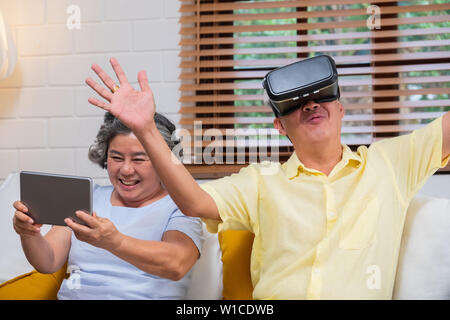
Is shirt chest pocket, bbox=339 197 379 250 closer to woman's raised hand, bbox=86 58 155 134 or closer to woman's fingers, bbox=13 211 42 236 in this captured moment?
woman's raised hand, bbox=86 58 155 134

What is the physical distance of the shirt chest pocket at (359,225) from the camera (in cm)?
128

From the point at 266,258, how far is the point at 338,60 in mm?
934

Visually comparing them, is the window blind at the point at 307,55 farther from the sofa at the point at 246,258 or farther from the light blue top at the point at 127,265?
the light blue top at the point at 127,265

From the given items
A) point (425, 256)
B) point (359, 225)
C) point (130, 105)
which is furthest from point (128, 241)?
point (425, 256)

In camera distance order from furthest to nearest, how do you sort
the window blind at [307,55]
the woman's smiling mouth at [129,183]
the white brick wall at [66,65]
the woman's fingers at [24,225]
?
the white brick wall at [66,65]
the window blind at [307,55]
the woman's smiling mouth at [129,183]
the woman's fingers at [24,225]

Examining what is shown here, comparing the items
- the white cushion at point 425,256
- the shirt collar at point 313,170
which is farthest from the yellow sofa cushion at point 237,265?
the white cushion at point 425,256

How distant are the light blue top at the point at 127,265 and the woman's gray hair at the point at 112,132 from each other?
0.17 metres

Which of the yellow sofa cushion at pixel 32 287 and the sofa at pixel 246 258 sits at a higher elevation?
the sofa at pixel 246 258

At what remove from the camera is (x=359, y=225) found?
129 cm

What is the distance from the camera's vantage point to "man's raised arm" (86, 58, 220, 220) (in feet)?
3.75

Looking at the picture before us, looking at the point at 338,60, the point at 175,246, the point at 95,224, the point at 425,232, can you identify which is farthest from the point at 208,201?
the point at 338,60

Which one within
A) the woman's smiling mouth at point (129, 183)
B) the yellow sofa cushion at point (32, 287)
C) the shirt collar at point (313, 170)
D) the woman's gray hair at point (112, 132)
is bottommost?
the yellow sofa cushion at point (32, 287)

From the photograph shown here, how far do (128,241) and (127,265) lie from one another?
7.8 inches

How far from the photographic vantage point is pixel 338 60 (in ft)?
6.42
